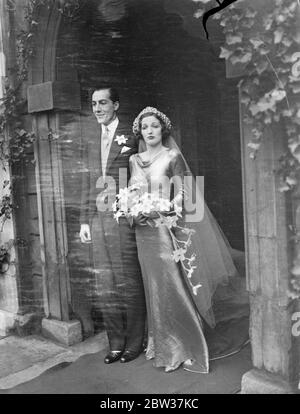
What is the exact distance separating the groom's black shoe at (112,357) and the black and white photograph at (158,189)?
0.04 feet

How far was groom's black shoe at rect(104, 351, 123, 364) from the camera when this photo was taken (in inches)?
155

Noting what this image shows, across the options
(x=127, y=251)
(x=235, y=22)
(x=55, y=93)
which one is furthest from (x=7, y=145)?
(x=235, y=22)

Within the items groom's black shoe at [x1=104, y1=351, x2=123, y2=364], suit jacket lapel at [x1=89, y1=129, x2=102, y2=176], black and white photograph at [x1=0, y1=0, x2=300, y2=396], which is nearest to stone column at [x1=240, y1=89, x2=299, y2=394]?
black and white photograph at [x1=0, y1=0, x2=300, y2=396]

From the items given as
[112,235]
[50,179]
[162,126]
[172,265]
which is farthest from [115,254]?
[162,126]

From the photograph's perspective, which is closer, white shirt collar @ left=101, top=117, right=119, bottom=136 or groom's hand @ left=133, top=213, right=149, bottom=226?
groom's hand @ left=133, top=213, right=149, bottom=226

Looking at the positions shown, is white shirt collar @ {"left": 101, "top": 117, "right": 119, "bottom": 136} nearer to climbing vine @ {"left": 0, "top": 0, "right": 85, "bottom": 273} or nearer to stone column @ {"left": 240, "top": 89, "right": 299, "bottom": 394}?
climbing vine @ {"left": 0, "top": 0, "right": 85, "bottom": 273}

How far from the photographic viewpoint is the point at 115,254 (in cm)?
393

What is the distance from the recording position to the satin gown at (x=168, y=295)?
3621 mm

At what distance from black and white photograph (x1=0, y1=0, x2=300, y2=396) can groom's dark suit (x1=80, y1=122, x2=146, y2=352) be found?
12 mm

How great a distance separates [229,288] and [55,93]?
82.7 inches

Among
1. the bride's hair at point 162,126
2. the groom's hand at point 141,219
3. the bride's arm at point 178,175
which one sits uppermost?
the bride's hair at point 162,126

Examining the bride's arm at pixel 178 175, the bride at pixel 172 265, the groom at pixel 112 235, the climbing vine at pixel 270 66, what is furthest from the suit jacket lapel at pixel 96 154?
the climbing vine at pixel 270 66

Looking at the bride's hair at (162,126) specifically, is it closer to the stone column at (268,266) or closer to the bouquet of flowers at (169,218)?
the bouquet of flowers at (169,218)
